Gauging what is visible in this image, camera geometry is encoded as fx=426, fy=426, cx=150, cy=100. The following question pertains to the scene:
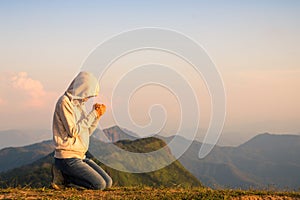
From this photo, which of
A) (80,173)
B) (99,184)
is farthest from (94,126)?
(99,184)

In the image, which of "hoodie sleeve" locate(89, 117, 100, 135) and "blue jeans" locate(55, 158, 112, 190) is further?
"hoodie sleeve" locate(89, 117, 100, 135)

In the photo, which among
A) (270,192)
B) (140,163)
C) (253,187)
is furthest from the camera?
(140,163)

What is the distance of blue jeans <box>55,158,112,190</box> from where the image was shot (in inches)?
500

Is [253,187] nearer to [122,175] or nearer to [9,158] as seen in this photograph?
[122,175]

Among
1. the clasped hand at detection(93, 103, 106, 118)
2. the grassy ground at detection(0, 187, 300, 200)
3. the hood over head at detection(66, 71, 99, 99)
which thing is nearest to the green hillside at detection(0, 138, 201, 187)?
the grassy ground at detection(0, 187, 300, 200)

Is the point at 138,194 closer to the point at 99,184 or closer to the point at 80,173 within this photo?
the point at 99,184

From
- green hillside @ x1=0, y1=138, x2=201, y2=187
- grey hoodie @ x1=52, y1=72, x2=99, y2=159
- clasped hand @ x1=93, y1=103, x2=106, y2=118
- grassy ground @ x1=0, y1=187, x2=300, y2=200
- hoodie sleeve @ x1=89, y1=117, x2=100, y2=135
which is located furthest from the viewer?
green hillside @ x1=0, y1=138, x2=201, y2=187

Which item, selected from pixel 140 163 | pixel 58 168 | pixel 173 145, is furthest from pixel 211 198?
pixel 140 163

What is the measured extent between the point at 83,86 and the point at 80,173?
8.54 feet

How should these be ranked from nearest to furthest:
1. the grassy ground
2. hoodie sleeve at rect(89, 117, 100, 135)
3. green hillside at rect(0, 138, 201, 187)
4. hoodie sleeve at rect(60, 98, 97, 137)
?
1. the grassy ground
2. hoodie sleeve at rect(60, 98, 97, 137)
3. hoodie sleeve at rect(89, 117, 100, 135)
4. green hillside at rect(0, 138, 201, 187)

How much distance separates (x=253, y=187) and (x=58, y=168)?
6539mm

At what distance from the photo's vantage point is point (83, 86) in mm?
12727

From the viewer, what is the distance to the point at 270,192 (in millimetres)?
13562

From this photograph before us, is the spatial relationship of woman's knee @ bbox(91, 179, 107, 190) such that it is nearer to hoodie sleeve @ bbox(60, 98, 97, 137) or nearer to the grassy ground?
the grassy ground
